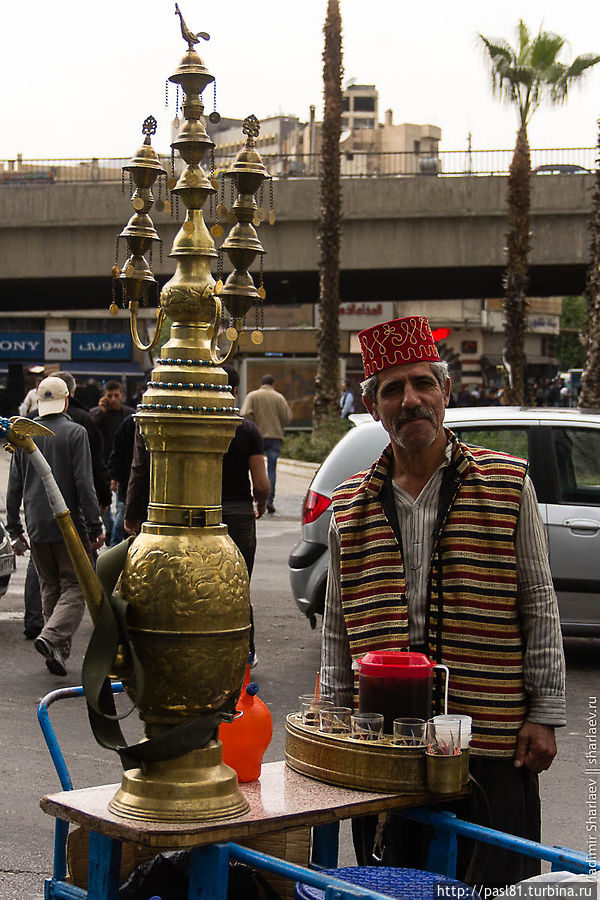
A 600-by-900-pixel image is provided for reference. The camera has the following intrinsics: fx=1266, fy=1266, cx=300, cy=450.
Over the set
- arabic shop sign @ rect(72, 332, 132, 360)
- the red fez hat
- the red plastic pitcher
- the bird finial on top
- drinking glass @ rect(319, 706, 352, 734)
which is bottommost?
drinking glass @ rect(319, 706, 352, 734)

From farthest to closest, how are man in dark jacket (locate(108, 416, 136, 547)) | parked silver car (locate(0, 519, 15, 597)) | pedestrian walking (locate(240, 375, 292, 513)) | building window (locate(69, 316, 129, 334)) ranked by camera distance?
building window (locate(69, 316, 129, 334)), pedestrian walking (locate(240, 375, 292, 513)), parked silver car (locate(0, 519, 15, 597)), man in dark jacket (locate(108, 416, 136, 547))

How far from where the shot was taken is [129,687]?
2.67 m

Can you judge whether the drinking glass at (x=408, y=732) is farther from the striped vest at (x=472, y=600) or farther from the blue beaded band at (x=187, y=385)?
the blue beaded band at (x=187, y=385)

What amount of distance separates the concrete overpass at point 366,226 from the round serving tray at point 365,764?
28695 mm

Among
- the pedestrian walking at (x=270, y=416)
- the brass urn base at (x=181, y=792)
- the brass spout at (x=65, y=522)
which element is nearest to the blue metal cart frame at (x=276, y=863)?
the brass urn base at (x=181, y=792)

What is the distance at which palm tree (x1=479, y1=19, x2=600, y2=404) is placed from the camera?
86.4 feet

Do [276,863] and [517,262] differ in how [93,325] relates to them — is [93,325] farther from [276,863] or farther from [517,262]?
[276,863]

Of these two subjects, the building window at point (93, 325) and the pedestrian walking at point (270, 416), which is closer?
the pedestrian walking at point (270, 416)

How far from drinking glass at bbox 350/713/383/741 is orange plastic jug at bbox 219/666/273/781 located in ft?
0.91

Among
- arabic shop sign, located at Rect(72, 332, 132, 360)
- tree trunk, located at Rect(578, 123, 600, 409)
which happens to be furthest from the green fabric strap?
arabic shop sign, located at Rect(72, 332, 132, 360)

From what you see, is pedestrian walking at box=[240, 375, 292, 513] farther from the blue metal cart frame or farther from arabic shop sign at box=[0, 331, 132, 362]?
arabic shop sign at box=[0, 331, 132, 362]

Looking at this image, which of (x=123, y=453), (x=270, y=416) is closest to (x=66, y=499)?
(x=123, y=453)

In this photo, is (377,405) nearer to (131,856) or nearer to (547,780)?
(131,856)

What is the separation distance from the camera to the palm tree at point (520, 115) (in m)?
26.3
